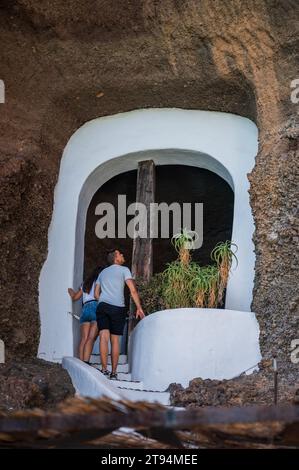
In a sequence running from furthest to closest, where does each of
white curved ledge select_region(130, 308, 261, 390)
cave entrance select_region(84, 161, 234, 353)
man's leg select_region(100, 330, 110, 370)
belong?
1. cave entrance select_region(84, 161, 234, 353)
2. man's leg select_region(100, 330, 110, 370)
3. white curved ledge select_region(130, 308, 261, 390)

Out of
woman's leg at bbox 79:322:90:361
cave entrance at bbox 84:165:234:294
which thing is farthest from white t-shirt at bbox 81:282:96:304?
cave entrance at bbox 84:165:234:294

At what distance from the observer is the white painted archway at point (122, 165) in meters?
11.1

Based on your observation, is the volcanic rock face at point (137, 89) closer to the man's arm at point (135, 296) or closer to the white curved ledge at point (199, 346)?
the white curved ledge at point (199, 346)

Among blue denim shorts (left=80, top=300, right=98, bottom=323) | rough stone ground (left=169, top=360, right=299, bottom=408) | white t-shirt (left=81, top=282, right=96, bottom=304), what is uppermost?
white t-shirt (left=81, top=282, right=96, bottom=304)

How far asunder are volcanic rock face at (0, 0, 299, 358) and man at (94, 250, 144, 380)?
0.95 m

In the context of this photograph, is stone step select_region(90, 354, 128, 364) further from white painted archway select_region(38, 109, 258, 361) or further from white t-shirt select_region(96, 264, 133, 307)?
white t-shirt select_region(96, 264, 133, 307)

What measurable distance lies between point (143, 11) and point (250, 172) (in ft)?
7.36

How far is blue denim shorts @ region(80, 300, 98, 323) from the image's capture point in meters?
11.1

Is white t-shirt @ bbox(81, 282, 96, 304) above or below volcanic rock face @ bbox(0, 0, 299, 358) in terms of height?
below

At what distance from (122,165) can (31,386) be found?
3976 mm

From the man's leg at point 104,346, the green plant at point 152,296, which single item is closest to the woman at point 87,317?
the man's leg at point 104,346

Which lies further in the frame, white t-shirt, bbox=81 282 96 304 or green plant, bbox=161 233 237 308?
white t-shirt, bbox=81 282 96 304

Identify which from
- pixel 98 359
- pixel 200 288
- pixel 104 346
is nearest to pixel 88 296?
pixel 98 359

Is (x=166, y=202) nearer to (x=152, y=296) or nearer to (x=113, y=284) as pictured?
(x=152, y=296)
